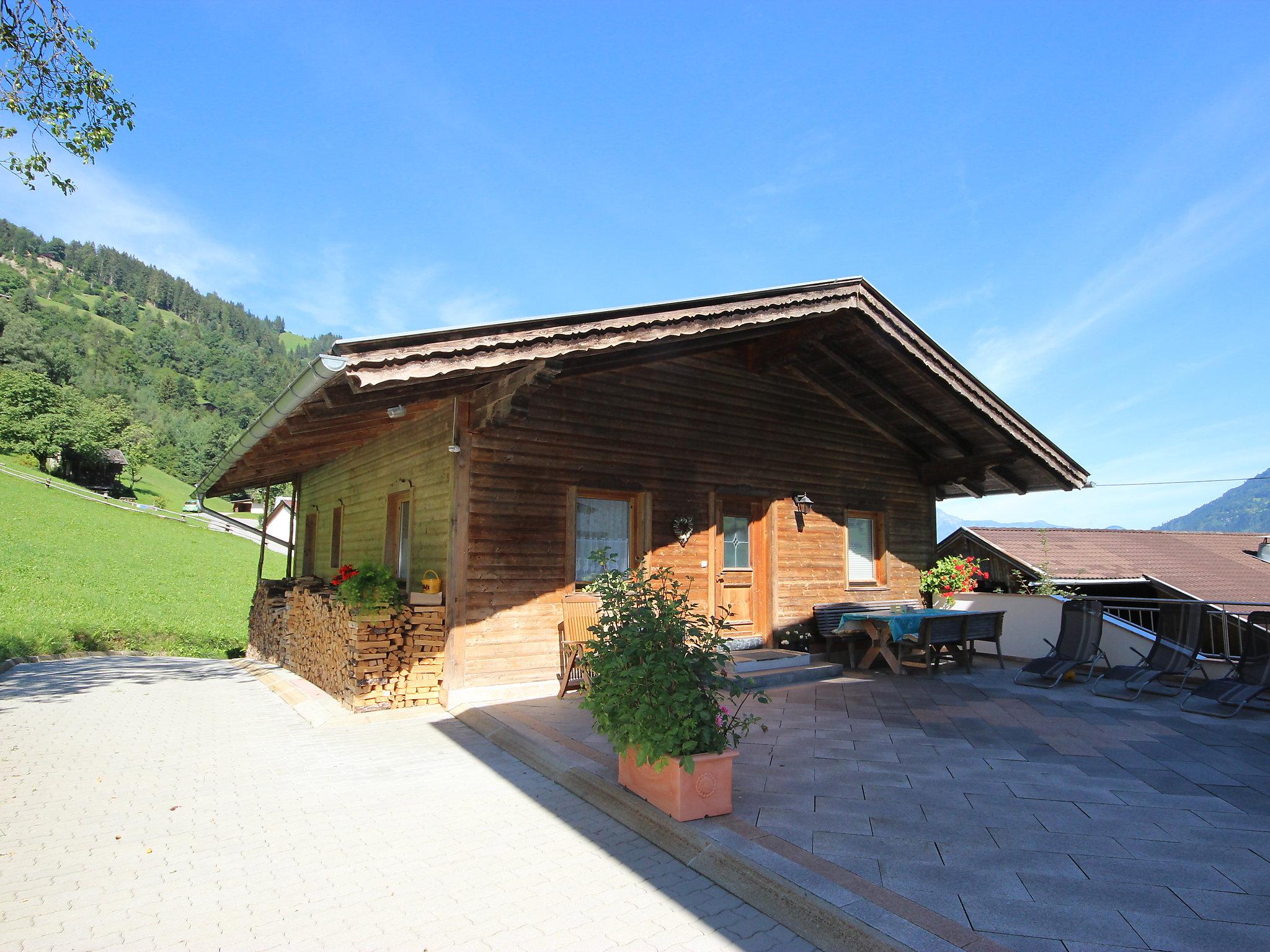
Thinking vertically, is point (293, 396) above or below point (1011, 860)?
above

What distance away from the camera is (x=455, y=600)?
648cm

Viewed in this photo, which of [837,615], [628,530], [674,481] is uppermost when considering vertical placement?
[674,481]

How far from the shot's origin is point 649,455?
25.9 feet

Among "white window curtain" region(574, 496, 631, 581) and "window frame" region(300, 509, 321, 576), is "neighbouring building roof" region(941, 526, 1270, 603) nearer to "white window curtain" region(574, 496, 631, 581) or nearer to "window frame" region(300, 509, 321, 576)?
"white window curtain" region(574, 496, 631, 581)

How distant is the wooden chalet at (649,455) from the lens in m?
6.13

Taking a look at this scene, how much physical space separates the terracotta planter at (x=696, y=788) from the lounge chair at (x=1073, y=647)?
207 inches

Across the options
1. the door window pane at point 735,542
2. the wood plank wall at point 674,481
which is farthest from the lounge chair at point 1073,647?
the door window pane at point 735,542

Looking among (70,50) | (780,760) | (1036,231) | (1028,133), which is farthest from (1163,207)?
(70,50)

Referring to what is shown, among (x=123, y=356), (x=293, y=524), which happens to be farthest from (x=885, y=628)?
(x=123, y=356)

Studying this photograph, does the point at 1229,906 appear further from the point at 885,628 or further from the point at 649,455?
the point at 649,455

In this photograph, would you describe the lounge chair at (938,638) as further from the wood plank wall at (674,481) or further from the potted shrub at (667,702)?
the potted shrub at (667,702)

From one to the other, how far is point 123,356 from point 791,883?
354 ft

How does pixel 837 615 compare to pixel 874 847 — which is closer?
pixel 874 847

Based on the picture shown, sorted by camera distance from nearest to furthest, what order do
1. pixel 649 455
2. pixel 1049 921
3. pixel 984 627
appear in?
1. pixel 1049 921
2. pixel 649 455
3. pixel 984 627
